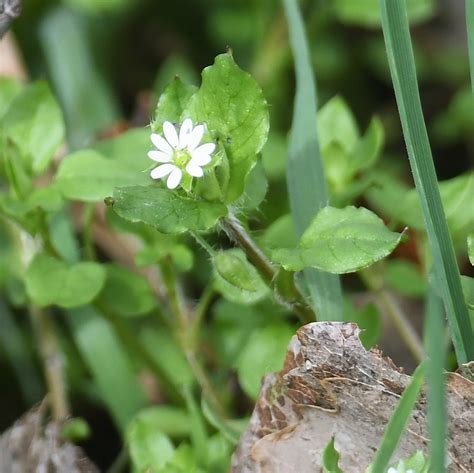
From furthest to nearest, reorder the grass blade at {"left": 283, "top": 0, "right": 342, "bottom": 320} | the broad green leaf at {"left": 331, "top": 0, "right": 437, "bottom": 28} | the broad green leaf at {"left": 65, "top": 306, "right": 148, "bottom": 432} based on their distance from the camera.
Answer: the broad green leaf at {"left": 331, "top": 0, "right": 437, "bottom": 28}, the broad green leaf at {"left": 65, "top": 306, "right": 148, "bottom": 432}, the grass blade at {"left": 283, "top": 0, "right": 342, "bottom": 320}

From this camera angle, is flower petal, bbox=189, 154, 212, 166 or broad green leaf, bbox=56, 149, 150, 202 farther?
broad green leaf, bbox=56, 149, 150, 202

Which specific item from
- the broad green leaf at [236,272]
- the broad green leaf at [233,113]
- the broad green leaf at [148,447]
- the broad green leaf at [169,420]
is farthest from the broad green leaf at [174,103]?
the broad green leaf at [169,420]

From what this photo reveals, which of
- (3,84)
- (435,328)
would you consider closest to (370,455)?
(435,328)

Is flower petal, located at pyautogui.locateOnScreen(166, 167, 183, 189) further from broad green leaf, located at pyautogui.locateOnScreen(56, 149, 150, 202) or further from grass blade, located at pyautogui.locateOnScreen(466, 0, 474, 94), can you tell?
grass blade, located at pyautogui.locateOnScreen(466, 0, 474, 94)

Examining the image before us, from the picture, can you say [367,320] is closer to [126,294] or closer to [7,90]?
[126,294]

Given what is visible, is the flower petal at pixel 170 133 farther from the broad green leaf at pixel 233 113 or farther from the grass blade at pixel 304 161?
the grass blade at pixel 304 161

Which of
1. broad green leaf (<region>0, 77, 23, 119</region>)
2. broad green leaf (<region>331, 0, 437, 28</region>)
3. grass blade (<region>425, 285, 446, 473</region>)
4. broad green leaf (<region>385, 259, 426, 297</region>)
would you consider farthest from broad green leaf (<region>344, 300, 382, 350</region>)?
broad green leaf (<region>331, 0, 437, 28</region>)
